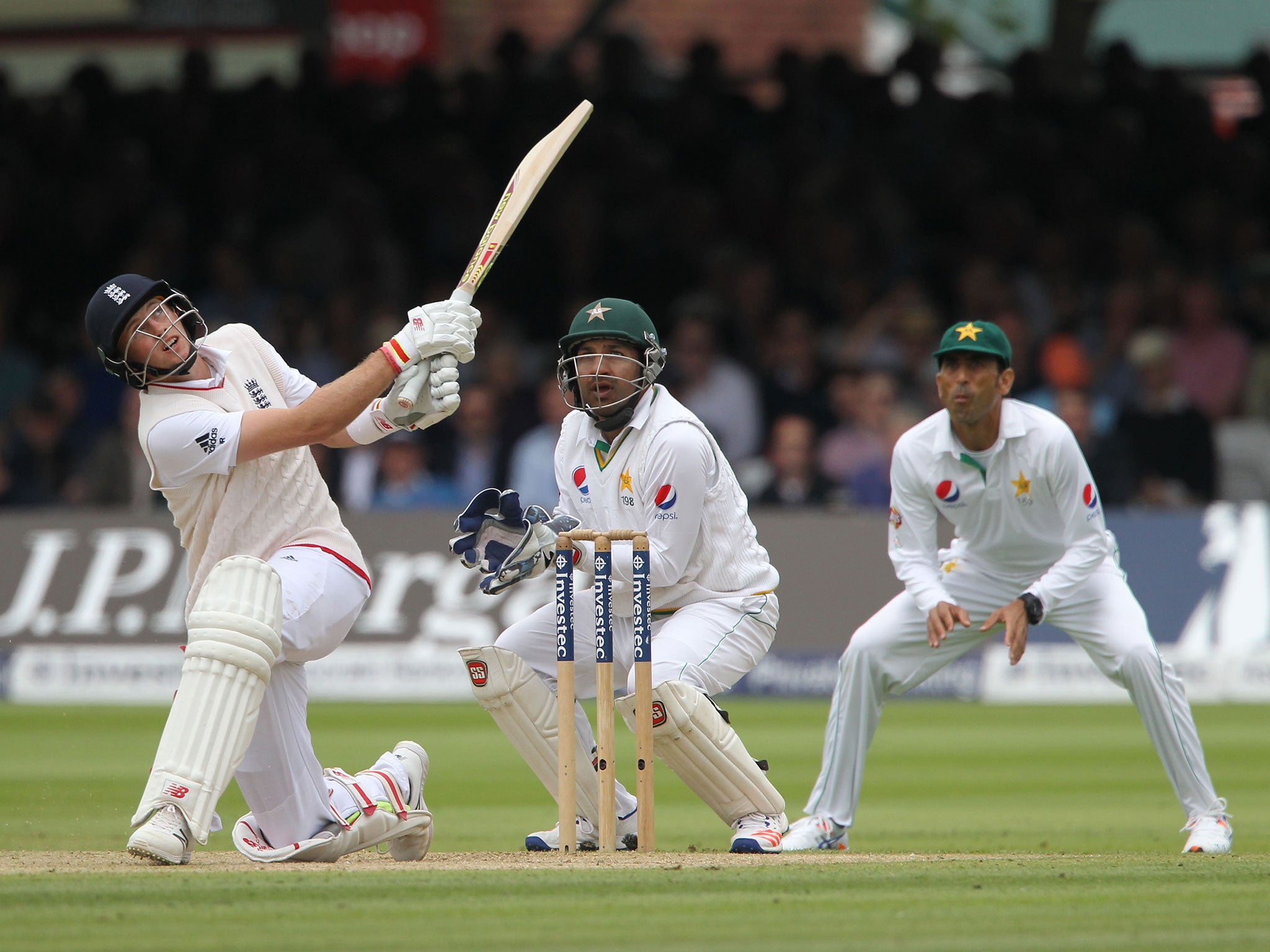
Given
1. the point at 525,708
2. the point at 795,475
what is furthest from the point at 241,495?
the point at 795,475

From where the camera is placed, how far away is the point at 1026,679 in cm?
1072

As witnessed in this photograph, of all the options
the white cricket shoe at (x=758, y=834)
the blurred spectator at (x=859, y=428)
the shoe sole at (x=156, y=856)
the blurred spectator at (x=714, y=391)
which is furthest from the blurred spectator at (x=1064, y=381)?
the shoe sole at (x=156, y=856)

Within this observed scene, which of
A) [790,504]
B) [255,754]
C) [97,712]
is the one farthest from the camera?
[790,504]

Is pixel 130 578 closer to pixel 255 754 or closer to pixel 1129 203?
pixel 255 754

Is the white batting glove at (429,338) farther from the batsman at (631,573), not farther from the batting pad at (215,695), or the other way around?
the batting pad at (215,695)

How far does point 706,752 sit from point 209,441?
1693mm

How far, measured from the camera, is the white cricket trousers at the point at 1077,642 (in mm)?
5766

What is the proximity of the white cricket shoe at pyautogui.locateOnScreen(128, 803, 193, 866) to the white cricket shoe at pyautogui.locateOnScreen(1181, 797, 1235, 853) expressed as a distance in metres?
3.05

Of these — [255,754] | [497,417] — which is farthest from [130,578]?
[255,754]

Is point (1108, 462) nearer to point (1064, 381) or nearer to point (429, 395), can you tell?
point (1064, 381)

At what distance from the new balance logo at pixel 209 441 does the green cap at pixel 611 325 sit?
43.6 inches

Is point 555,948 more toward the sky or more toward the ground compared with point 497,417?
more toward the ground

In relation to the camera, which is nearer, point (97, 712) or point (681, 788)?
point (681, 788)

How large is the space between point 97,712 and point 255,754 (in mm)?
5547
